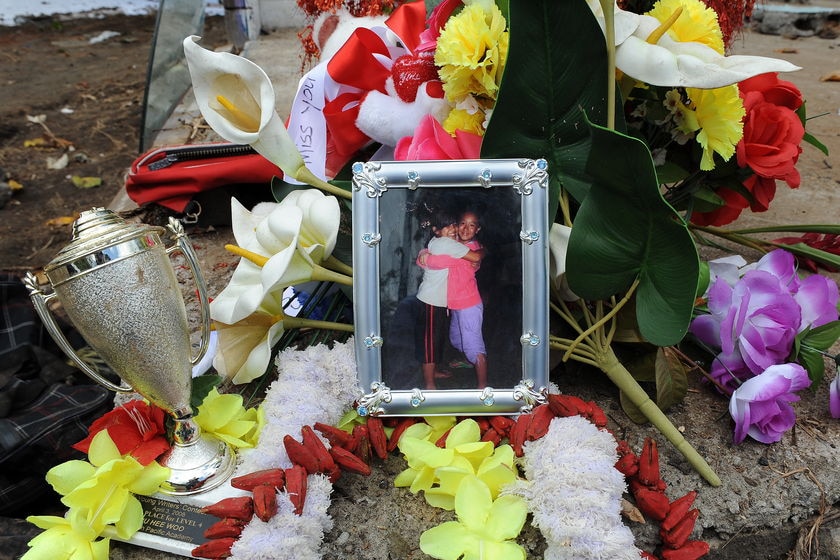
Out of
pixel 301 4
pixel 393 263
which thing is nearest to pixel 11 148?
pixel 301 4

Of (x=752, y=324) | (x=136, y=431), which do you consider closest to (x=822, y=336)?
(x=752, y=324)

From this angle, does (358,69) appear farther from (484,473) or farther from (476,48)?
(484,473)

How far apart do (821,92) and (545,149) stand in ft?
8.39

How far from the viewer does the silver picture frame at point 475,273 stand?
0.78 m

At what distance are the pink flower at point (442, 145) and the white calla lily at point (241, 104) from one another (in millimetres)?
130

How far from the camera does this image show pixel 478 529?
0.66 meters

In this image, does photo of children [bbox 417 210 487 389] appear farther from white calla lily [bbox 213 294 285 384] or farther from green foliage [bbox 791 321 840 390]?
green foliage [bbox 791 321 840 390]

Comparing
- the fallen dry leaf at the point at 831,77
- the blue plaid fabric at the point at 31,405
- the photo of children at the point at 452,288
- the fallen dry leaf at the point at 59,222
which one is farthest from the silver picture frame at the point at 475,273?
the fallen dry leaf at the point at 831,77

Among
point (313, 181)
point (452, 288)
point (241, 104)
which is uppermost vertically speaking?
point (241, 104)

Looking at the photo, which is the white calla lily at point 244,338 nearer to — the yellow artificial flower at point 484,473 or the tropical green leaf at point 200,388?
the tropical green leaf at point 200,388

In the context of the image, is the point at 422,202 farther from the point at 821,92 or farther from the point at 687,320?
the point at 821,92

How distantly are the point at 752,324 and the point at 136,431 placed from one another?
86 centimetres

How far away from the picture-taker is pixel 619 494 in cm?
69

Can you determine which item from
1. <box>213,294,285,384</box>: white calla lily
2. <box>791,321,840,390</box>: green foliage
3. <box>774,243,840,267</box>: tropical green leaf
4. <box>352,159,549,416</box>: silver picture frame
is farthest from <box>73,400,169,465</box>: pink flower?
<box>774,243,840,267</box>: tropical green leaf
